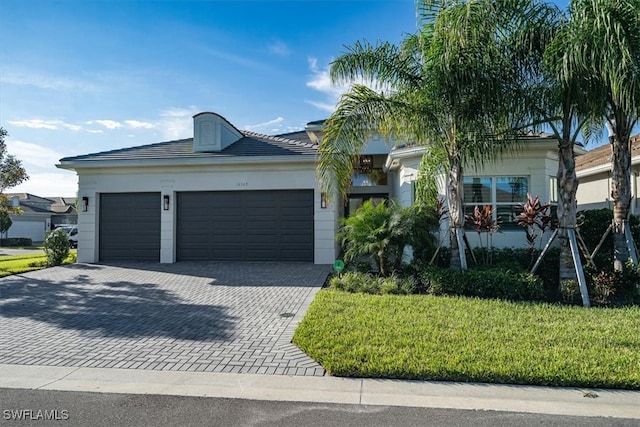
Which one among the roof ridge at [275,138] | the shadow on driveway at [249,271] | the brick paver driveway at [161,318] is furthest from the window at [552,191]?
the roof ridge at [275,138]

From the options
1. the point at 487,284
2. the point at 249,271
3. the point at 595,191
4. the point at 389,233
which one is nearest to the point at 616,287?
the point at 487,284

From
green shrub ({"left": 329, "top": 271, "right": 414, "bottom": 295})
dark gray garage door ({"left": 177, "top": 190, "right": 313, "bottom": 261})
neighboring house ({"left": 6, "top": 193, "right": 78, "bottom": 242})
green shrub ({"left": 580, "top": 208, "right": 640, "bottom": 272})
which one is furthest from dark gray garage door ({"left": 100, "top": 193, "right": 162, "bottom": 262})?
Answer: neighboring house ({"left": 6, "top": 193, "right": 78, "bottom": 242})

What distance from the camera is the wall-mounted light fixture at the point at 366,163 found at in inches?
625

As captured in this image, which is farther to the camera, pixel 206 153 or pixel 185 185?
pixel 206 153

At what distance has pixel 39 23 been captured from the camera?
8.30m

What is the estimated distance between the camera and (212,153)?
43.1ft

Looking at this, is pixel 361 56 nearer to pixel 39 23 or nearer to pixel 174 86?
pixel 174 86

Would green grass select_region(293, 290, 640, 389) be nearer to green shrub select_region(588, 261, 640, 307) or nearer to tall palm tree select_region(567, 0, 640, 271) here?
green shrub select_region(588, 261, 640, 307)

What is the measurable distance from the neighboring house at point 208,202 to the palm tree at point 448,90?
3792mm

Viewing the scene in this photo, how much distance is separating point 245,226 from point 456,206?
7.27m

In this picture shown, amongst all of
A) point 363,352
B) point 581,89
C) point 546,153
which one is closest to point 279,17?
point 581,89

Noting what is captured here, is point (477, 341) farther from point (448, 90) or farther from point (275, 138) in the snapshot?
point (275, 138)

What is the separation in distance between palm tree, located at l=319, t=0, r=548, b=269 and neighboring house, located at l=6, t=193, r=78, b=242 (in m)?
33.9

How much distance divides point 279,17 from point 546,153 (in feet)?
27.1
